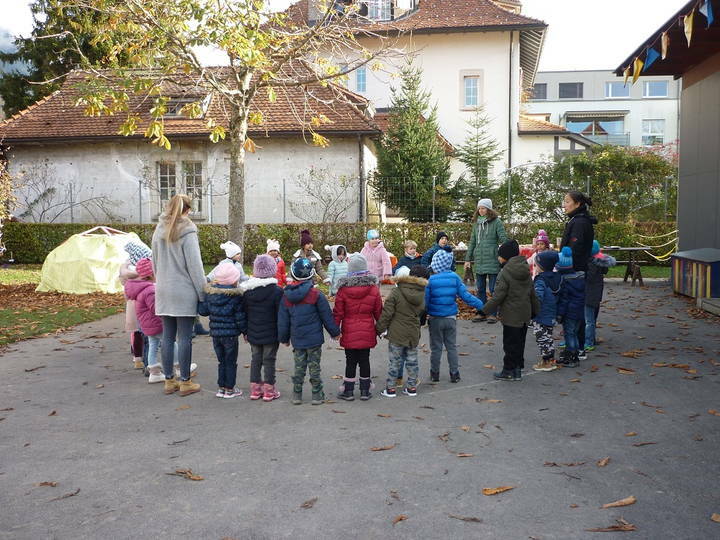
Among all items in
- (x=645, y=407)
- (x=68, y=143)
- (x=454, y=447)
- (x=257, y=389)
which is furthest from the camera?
(x=68, y=143)

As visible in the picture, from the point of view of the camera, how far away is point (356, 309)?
6.50 metres

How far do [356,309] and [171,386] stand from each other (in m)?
2.10

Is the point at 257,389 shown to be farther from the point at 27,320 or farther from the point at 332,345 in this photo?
the point at 27,320

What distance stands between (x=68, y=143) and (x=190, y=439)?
22.7 m

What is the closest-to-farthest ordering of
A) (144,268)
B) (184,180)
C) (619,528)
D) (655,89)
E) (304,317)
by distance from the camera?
(619,528)
(304,317)
(144,268)
(184,180)
(655,89)

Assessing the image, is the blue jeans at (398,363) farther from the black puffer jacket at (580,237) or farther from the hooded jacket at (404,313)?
the black puffer jacket at (580,237)

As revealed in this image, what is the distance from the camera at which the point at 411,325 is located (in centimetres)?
665

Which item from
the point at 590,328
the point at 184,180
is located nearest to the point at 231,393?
the point at 590,328

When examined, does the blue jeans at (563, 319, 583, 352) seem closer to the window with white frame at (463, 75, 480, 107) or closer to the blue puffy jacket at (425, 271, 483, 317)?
the blue puffy jacket at (425, 271, 483, 317)

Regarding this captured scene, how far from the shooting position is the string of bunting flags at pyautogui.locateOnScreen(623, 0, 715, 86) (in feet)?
29.2

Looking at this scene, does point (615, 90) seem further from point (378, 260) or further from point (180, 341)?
point (180, 341)

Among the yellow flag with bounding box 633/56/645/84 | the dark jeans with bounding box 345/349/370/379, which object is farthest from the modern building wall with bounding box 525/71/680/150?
the dark jeans with bounding box 345/349/370/379

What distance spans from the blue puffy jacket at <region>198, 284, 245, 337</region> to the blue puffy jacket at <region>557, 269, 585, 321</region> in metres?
3.77

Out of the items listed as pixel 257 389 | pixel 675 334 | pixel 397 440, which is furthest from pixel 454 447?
pixel 675 334
